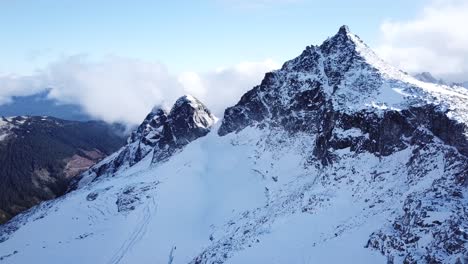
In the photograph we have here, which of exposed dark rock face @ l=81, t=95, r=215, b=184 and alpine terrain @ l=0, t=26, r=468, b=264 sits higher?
exposed dark rock face @ l=81, t=95, r=215, b=184

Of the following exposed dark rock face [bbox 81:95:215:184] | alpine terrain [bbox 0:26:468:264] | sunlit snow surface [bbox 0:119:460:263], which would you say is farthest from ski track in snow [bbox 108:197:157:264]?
exposed dark rock face [bbox 81:95:215:184]

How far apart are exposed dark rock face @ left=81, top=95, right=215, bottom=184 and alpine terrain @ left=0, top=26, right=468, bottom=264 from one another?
140 cm

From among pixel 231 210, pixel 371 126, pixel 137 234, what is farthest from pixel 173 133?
pixel 371 126

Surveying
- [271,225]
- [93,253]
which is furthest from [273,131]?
[93,253]

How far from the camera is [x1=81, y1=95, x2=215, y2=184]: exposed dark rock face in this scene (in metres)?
125

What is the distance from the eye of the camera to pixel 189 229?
8275cm

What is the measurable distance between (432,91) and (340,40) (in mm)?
27145

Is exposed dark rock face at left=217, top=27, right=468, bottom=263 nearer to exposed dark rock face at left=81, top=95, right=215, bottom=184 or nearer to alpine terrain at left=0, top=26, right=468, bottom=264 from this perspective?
alpine terrain at left=0, top=26, right=468, bottom=264

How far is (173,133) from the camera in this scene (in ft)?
416

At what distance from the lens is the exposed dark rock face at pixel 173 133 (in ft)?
411

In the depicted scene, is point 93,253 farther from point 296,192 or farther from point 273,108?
point 273,108

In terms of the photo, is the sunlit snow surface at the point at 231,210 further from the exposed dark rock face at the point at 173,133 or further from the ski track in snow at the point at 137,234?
the exposed dark rock face at the point at 173,133

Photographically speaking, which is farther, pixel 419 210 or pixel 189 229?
pixel 189 229

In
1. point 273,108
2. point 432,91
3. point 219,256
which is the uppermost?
point 273,108
